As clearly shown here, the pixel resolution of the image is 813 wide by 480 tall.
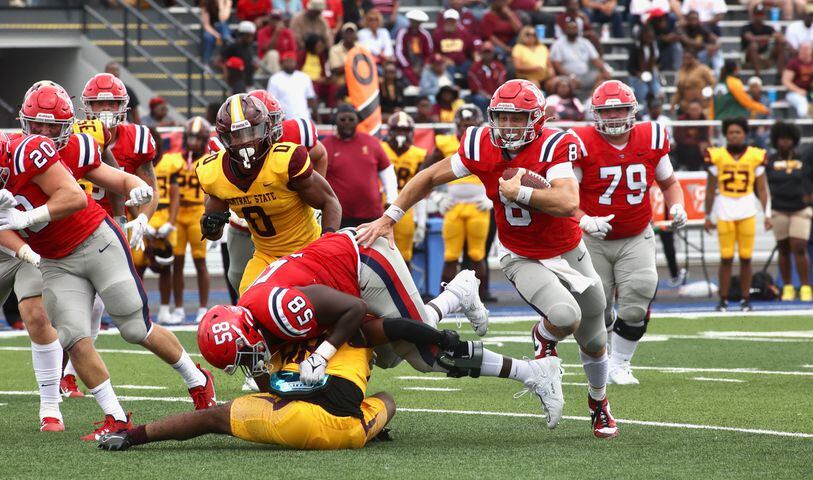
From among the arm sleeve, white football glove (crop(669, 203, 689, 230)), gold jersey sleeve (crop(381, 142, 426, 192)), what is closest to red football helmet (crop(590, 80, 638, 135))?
white football glove (crop(669, 203, 689, 230))

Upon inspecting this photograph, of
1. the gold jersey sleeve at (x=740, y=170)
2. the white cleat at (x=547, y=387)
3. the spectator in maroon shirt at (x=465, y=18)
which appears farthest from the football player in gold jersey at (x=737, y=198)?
the white cleat at (x=547, y=387)

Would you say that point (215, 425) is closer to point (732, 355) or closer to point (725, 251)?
point (732, 355)

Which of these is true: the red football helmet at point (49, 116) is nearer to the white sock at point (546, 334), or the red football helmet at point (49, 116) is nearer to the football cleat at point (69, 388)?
the football cleat at point (69, 388)

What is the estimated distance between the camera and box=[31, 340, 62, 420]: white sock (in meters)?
6.68

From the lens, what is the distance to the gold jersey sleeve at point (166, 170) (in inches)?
470

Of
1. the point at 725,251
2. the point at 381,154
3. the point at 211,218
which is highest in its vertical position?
the point at 211,218

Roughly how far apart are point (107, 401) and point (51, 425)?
54 cm

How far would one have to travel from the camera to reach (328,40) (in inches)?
654

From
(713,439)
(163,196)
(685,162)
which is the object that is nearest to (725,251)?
(685,162)

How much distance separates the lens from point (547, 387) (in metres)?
6.04

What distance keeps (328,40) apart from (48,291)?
34.9ft

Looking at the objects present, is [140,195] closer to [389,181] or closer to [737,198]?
[389,181]

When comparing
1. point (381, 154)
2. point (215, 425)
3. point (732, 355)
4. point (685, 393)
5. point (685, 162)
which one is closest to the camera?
point (215, 425)

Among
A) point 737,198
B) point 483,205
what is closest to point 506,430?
point 483,205
